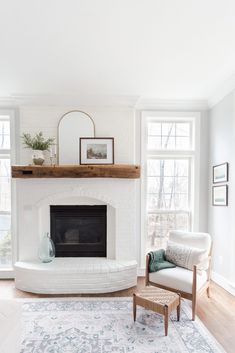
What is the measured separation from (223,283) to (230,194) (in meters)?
1.28

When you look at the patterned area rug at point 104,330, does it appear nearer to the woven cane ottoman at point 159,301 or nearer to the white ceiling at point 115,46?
the woven cane ottoman at point 159,301

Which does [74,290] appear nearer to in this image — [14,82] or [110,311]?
[110,311]

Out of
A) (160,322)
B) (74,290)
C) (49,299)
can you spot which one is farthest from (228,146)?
(49,299)

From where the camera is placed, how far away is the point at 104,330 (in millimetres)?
2730

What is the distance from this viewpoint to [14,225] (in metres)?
4.27

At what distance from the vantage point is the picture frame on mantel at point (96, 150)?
4.12m

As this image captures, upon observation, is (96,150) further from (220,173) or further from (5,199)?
(220,173)

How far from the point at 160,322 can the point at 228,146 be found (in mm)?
2444

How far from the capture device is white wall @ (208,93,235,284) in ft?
12.1

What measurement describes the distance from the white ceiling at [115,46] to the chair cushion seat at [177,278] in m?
2.42

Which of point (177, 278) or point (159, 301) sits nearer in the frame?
point (159, 301)

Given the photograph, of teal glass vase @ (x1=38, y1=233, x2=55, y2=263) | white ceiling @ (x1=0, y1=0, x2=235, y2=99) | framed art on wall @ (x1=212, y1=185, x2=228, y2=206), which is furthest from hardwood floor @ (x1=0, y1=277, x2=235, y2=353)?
white ceiling @ (x1=0, y1=0, x2=235, y2=99)

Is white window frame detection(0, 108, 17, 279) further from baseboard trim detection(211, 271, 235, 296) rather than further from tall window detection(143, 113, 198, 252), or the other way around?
baseboard trim detection(211, 271, 235, 296)

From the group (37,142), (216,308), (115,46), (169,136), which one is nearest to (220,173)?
(169,136)
